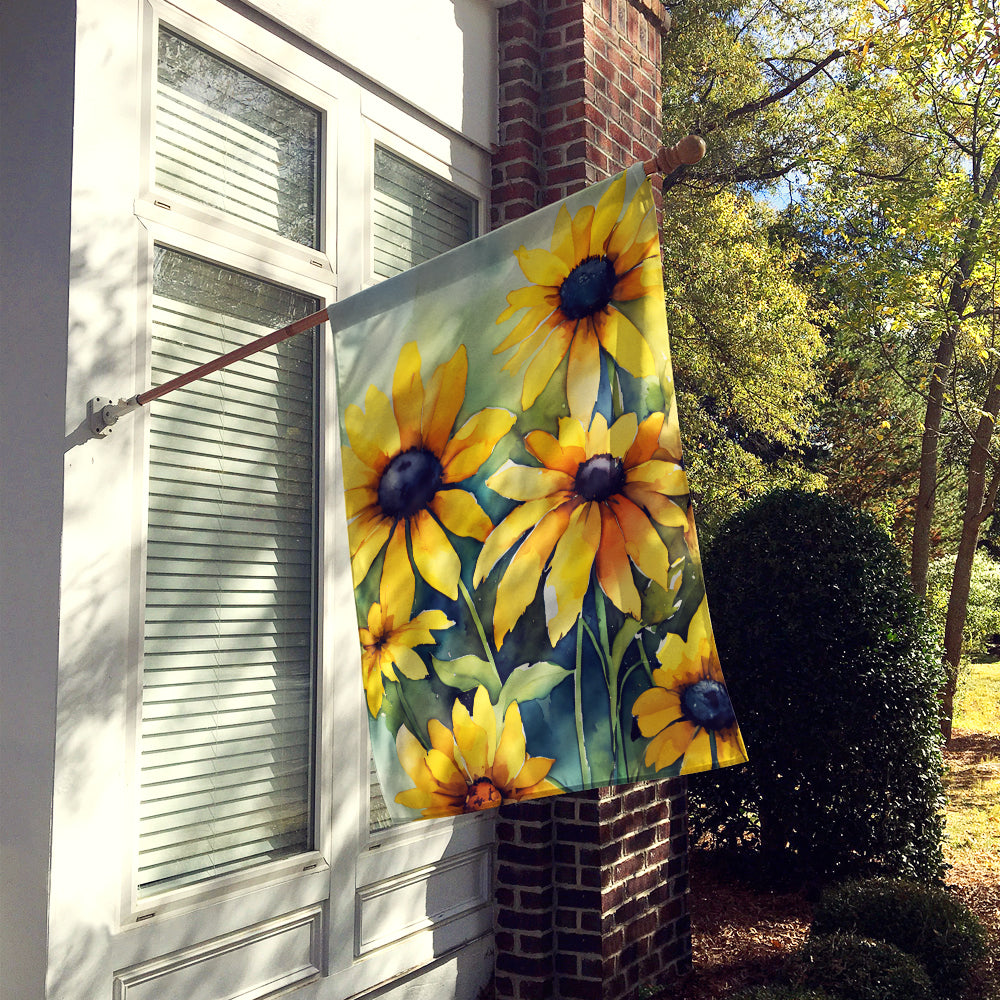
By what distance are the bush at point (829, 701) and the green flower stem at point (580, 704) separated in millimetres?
3711

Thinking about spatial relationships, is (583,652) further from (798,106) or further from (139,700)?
(798,106)

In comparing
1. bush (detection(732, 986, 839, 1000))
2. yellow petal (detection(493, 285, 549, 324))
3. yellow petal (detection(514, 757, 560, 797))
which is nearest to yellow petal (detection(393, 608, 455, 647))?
yellow petal (detection(514, 757, 560, 797))

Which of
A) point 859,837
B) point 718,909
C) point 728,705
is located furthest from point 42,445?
point 859,837

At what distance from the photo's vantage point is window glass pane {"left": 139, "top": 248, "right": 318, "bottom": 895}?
114 inches

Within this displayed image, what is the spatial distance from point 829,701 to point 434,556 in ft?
12.9

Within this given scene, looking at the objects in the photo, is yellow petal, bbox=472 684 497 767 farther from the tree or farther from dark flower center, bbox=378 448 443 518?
the tree

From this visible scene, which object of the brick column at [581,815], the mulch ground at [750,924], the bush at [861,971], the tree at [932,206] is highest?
the tree at [932,206]

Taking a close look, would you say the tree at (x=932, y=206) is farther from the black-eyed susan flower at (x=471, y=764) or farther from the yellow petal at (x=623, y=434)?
the black-eyed susan flower at (x=471, y=764)

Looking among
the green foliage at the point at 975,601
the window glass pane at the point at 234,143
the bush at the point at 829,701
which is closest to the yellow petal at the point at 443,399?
the window glass pane at the point at 234,143

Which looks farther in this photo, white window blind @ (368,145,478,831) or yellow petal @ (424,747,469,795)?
white window blind @ (368,145,478,831)

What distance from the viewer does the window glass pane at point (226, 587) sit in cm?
289

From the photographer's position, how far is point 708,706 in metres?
2.16

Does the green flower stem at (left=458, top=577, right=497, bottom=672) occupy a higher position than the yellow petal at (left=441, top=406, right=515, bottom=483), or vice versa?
the yellow petal at (left=441, top=406, right=515, bottom=483)

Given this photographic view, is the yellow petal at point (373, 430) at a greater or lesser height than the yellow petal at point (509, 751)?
greater
